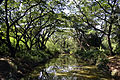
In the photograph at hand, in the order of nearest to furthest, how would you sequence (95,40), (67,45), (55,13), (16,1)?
(16,1) → (55,13) → (95,40) → (67,45)

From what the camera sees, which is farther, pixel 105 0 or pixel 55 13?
pixel 55 13

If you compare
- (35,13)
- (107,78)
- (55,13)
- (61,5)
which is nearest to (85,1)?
(61,5)

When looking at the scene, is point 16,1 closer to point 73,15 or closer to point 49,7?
point 49,7

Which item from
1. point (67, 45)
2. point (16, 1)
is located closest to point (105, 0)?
point (16, 1)

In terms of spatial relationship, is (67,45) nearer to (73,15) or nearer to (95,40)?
(95,40)

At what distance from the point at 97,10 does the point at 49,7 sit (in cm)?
570

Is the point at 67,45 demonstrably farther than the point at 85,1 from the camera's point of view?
Yes

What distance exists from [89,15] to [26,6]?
305 inches

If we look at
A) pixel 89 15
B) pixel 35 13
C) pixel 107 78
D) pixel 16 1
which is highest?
pixel 16 1

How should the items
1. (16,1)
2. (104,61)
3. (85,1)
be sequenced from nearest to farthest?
(104,61)
(16,1)
(85,1)

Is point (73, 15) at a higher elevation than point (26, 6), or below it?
below

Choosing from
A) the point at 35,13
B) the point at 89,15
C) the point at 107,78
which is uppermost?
the point at 35,13

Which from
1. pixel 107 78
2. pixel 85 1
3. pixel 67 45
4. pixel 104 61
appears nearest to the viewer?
pixel 107 78

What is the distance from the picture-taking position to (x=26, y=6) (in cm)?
1303
